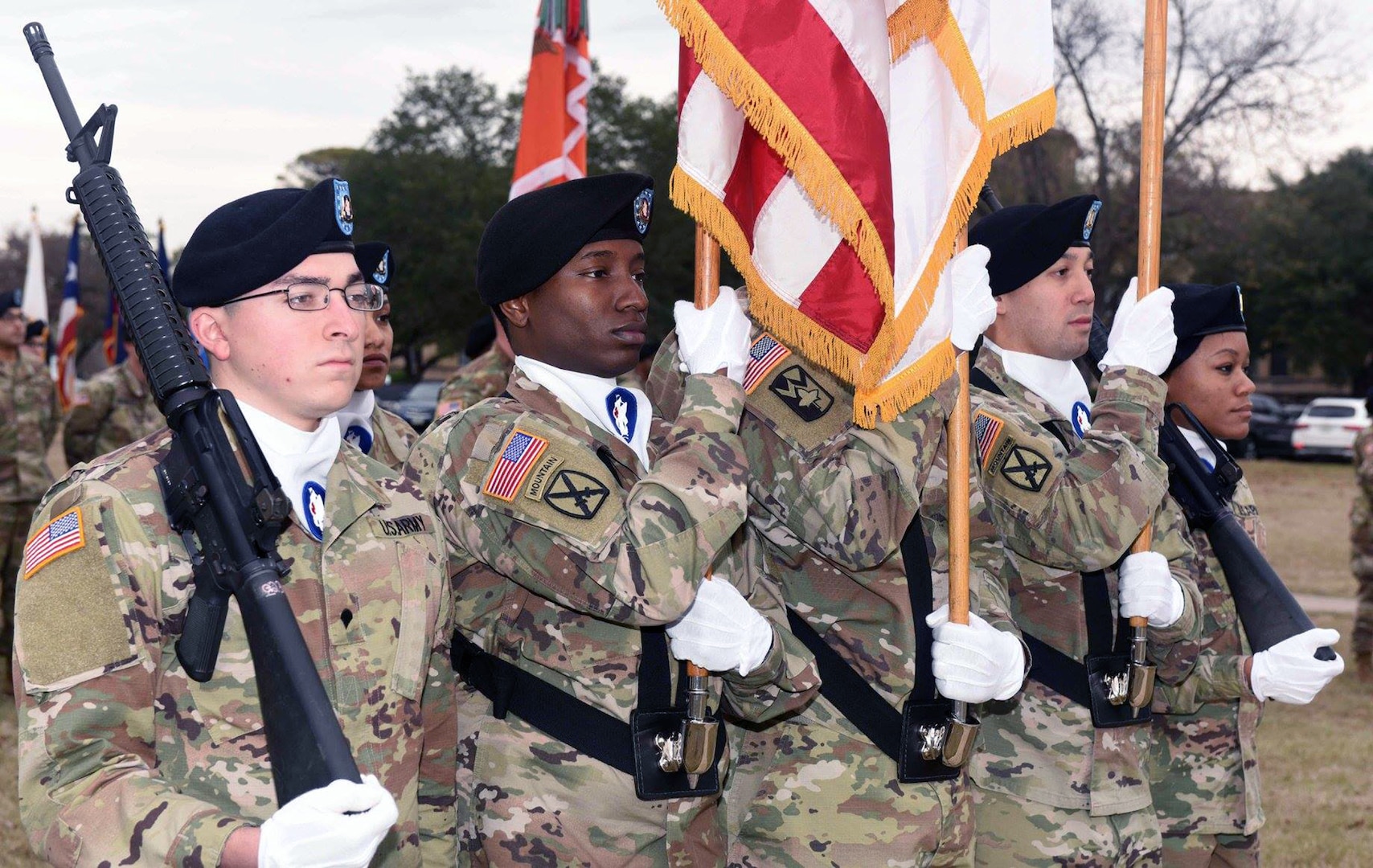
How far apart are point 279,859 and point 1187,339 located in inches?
141

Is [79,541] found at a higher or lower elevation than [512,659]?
higher

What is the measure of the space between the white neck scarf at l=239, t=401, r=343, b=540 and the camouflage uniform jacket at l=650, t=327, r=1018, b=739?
3.53 ft

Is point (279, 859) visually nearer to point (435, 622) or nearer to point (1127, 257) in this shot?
point (435, 622)

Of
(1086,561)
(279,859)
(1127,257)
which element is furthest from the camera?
(1127,257)

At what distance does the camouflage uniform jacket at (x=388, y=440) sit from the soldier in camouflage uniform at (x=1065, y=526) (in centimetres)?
228

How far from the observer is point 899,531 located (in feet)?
10.1

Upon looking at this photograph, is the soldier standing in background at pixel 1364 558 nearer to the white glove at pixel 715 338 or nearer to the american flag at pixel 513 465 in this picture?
the white glove at pixel 715 338

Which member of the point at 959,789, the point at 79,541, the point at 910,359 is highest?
Result: the point at 910,359

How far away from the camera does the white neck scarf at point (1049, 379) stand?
392 centimetres

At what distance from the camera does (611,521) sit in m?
2.71

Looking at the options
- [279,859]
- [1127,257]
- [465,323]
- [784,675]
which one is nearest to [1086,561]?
[784,675]

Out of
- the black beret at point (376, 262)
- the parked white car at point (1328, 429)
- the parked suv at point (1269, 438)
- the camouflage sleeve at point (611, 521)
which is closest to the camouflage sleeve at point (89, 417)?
the black beret at point (376, 262)

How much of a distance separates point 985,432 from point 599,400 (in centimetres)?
116

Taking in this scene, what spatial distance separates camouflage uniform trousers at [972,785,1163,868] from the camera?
3.54 meters
